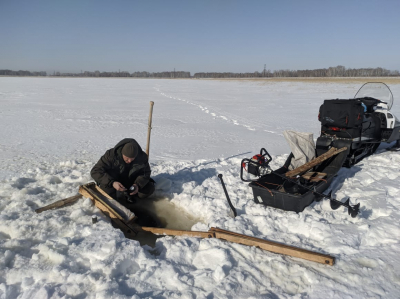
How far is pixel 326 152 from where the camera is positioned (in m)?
5.38

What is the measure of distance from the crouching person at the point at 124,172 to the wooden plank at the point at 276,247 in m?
1.52

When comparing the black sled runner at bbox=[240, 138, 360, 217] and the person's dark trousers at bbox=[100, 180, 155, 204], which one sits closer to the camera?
the black sled runner at bbox=[240, 138, 360, 217]

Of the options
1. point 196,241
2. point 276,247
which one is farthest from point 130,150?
point 276,247

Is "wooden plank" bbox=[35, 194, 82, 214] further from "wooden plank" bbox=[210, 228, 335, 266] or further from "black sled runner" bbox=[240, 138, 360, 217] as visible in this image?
"black sled runner" bbox=[240, 138, 360, 217]

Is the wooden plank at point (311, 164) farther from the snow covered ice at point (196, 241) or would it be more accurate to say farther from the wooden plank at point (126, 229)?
the wooden plank at point (126, 229)

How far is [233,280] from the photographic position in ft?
8.63

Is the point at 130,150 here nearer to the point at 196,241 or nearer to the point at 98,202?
the point at 98,202

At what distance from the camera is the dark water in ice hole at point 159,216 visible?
144 inches

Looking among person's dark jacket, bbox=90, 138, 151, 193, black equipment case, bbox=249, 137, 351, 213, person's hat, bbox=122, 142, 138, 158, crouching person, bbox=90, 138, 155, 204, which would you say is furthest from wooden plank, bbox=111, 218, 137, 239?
black equipment case, bbox=249, 137, 351, 213

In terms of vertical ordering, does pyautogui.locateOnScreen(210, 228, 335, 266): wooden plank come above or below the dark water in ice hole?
above

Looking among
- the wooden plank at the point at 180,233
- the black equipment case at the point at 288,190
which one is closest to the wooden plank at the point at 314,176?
the black equipment case at the point at 288,190

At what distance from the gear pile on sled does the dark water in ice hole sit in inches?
41.8

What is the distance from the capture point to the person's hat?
13.8 ft

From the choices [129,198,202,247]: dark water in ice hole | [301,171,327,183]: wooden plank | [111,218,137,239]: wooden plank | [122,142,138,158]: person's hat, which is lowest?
[129,198,202,247]: dark water in ice hole
